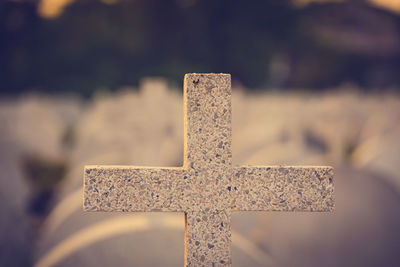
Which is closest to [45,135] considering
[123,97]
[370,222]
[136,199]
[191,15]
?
[123,97]

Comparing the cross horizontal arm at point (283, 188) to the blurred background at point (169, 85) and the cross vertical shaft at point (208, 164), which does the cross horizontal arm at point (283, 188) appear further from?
the blurred background at point (169, 85)

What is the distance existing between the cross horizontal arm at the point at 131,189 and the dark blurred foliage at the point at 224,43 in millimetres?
7058

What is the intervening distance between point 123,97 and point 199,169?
6.98 m

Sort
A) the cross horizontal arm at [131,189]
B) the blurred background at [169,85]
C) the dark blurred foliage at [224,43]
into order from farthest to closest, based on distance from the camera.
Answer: the dark blurred foliage at [224,43] → the blurred background at [169,85] → the cross horizontal arm at [131,189]

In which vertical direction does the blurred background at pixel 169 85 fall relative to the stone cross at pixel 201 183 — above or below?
above

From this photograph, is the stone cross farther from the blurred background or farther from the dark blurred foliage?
the dark blurred foliage

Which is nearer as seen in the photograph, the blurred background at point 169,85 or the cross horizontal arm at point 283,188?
the cross horizontal arm at point 283,188

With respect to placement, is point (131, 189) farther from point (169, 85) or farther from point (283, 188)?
point (169, 85)

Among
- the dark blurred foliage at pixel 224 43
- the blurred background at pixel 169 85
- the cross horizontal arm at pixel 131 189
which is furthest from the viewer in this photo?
the dark blurred foliage at pixel 224 43

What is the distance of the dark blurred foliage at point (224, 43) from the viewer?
855cm

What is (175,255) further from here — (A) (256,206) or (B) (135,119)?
(B) (135,119)

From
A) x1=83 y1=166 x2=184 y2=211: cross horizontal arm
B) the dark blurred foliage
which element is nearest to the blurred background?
the dark blurred foliage

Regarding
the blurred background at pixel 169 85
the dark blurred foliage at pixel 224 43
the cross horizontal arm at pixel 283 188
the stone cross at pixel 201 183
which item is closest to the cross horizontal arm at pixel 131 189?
the stone cross at pixel 201 183

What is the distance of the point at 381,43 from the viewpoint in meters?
9.19
